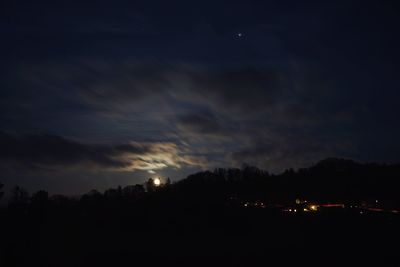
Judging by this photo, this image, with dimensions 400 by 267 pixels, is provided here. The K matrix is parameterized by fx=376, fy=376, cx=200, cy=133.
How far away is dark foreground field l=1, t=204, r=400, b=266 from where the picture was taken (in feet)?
Result: 75.0

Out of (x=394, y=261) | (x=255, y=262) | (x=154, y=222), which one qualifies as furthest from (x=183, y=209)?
(x=394, y=261)

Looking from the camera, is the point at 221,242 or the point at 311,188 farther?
the point at 311,188

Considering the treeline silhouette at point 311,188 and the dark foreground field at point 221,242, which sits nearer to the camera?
the dark foreground field at point 221,242

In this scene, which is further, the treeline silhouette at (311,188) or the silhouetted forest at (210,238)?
the treeline silhouette at (311,188)

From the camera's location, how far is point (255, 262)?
78.5ft

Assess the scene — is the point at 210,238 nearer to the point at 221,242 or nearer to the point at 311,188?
the point at 221,242

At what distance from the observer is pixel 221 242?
36.9 meters

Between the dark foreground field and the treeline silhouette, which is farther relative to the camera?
the treeline silhouette

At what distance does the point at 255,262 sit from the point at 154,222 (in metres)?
34.7

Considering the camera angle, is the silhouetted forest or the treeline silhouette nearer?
the silhouetted forest

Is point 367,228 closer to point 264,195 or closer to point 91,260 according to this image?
point 91,260

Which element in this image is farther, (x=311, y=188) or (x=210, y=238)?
(x=311, y=188)

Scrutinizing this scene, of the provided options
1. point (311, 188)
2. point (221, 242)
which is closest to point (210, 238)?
point (221, 242)

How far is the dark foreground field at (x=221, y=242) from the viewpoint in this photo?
22.9 metres
